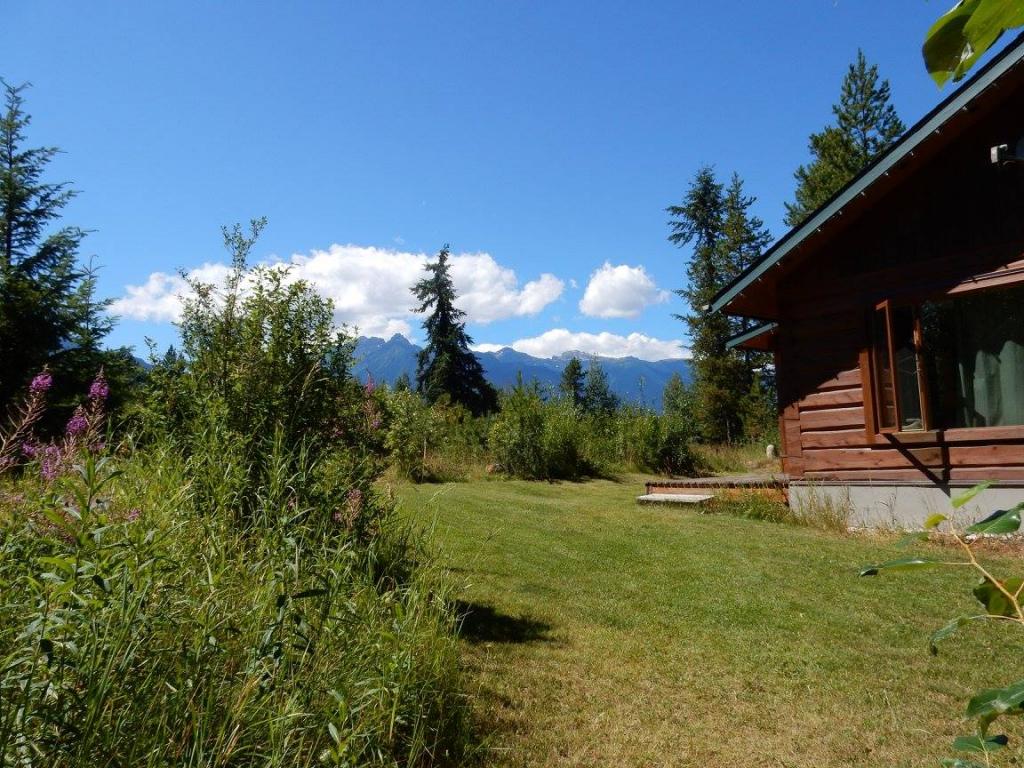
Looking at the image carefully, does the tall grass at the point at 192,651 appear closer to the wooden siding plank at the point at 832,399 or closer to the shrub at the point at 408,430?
the wooden siding plank at the point at 832,399

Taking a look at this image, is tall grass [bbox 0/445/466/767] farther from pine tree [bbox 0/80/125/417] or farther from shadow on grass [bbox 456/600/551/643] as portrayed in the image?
pine tree [bbox 0/80/125/417]

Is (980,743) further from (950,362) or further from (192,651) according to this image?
(950,362)

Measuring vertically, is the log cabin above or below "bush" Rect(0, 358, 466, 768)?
above

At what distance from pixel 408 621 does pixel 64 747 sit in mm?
1596

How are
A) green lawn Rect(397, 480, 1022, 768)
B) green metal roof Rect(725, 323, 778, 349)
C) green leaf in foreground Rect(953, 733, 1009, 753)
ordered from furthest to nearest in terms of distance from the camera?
1. green metal roof Rect(725, 323, 778, 349)
2. green lawn Rect(397, 480, 1022, 768)
3. green leaf in foreground Rect(953, 733, 1009, 753)

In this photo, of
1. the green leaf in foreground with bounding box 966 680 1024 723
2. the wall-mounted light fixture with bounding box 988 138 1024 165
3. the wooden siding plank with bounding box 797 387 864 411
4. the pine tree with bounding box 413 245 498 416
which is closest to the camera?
the green leaf in foreground with bounding box 966 680 1024 723

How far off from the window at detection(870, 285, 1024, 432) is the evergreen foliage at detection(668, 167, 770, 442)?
67.2 feet

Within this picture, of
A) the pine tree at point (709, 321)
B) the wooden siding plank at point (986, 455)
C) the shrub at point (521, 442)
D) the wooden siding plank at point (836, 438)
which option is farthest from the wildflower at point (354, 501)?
the pine tree at point (709, 321)

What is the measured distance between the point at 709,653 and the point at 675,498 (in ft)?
24.5

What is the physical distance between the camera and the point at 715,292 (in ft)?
117

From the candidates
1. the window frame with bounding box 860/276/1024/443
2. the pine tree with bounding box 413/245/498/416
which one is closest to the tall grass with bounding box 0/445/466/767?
the window frame with bounding box 860/276/1024/443

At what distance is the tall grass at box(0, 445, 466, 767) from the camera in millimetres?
2051

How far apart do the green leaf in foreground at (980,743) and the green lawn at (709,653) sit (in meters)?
2.52

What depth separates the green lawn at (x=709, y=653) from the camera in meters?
3.25
